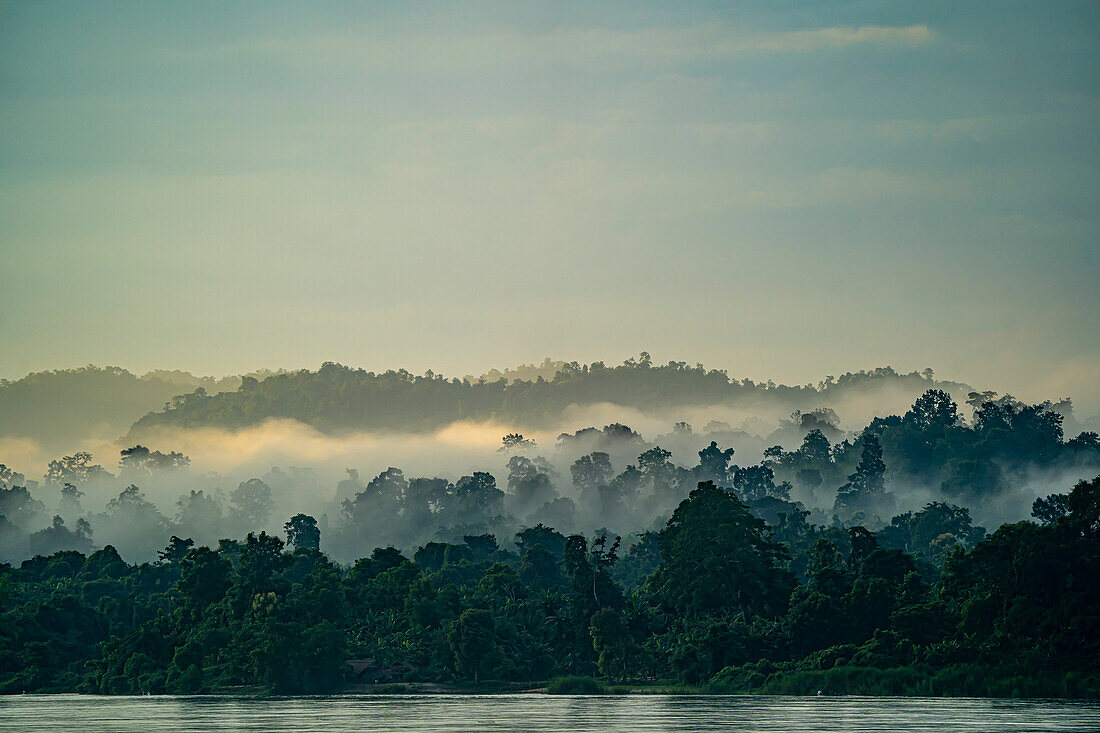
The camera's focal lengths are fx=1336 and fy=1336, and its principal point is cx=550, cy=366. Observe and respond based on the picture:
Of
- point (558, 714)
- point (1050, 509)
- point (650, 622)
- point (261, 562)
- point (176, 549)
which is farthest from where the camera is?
point (176, 549)

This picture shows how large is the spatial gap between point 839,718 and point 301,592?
63802mm

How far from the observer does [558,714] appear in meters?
80.8

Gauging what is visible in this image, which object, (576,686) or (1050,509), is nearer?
(576,686)

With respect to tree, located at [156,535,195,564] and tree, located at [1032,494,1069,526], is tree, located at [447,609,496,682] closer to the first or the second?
tree, located at [156,535,195,564]

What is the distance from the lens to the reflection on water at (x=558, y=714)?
220 ft

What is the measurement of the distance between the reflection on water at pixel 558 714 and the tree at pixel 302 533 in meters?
85.6

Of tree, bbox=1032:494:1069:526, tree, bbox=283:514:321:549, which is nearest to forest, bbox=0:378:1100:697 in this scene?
tree, bbox=1032:494:1069:526

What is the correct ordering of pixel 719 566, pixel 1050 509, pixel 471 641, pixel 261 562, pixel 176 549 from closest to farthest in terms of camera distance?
pixel 471 641 → pixel 719 566 → pixel 261 562 → pixel 1050 509 → pixel 176 549

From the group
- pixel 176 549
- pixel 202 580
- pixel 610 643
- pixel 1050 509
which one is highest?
Result: pixel 1050 509

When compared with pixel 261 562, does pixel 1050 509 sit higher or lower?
higher

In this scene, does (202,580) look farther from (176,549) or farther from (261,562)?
(176,549)

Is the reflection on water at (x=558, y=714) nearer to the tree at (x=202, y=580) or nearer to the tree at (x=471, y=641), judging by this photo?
the tree at (x=471, y=641)

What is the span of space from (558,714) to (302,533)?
383 feet

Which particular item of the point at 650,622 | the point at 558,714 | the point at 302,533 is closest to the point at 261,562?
the point at 650,622
